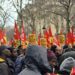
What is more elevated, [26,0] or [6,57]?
[26,0]

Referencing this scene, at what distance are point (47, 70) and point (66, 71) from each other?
28.7 inches

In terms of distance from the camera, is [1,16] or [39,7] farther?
[1,16]

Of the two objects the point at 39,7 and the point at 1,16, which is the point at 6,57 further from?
the point at 1,16

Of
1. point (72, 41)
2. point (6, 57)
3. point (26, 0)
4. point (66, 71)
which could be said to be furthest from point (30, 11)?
point (66, 71)

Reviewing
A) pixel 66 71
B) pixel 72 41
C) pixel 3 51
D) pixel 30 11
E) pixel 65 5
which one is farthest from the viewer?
pixel 30 11

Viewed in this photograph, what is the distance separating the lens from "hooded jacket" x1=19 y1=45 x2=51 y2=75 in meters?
5.14

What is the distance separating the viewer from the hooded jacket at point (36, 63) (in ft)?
16.9

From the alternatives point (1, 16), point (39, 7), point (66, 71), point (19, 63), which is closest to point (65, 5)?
point (39, 7)

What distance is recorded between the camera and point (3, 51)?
9.64 metres

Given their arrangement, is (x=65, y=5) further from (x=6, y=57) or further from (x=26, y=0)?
(x=6, y=57)

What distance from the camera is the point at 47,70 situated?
16.9 ft

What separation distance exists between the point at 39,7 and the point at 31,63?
31.0 m

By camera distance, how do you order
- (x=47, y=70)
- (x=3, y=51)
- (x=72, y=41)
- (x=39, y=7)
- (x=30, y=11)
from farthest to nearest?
(x=30, y=11)
(x=39, y=7)
(x=72, y=41)
(x=3, y=51)
(x=47, y=70)

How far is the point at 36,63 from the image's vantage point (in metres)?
5.17
